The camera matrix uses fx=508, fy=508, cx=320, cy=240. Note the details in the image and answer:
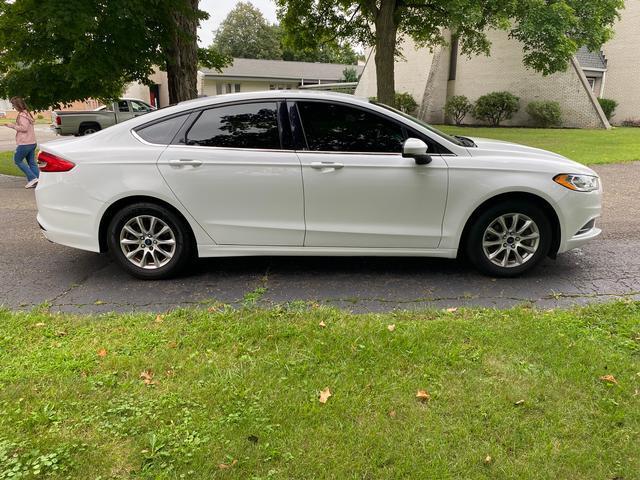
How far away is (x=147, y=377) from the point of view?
9.99ft

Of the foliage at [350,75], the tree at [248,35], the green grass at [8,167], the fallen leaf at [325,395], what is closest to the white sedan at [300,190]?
the fallen leaf at [325,395]

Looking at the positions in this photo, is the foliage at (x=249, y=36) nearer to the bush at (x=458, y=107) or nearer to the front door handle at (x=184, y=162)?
the bush at (x=458, y=107)

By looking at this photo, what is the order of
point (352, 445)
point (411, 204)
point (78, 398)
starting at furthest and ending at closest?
point (411, 204) < point (78, 398) < point (352, 445)

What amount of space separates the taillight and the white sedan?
0.5 inches

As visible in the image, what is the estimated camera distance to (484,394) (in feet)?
9.39

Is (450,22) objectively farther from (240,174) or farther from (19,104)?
(240,174)

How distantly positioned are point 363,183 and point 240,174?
1093 millimetres

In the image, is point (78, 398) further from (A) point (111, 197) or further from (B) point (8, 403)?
(A) point (111, 197)

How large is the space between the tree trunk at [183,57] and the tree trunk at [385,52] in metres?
8.35

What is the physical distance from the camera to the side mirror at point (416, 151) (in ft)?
14.2

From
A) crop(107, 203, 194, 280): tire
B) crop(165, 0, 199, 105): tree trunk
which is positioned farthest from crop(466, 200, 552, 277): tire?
crop(165, 0, 199, 105): tree trunk

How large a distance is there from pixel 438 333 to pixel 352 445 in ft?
4.25

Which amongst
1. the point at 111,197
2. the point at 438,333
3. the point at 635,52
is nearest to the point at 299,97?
the point at 111,197

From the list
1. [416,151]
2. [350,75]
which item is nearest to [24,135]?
[416,151]
